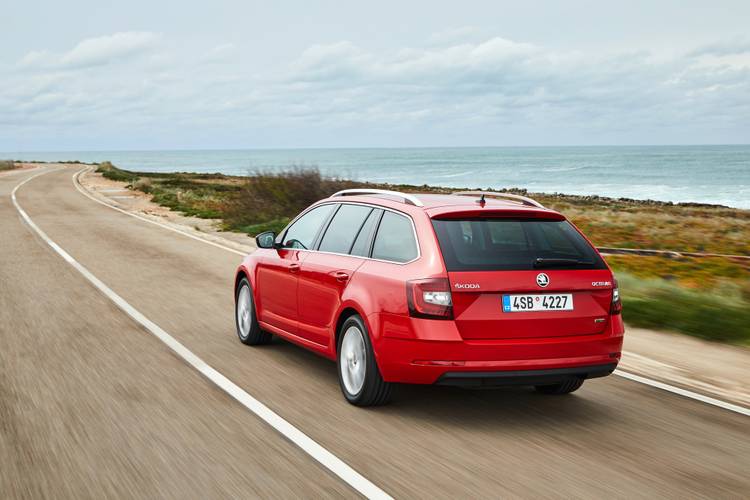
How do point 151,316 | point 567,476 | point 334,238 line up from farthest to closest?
point 151,316
point 334,238
point 567,476

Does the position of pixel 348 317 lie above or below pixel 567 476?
above

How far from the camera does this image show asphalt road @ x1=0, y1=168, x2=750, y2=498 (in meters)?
4.64

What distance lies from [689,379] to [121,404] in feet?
15.3

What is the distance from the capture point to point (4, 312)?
10.3 metres

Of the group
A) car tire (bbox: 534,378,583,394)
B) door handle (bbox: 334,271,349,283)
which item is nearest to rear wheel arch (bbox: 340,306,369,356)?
door handle (bbox: 334,271,349,283)

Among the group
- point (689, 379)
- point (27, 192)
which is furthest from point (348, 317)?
point (27, 192)

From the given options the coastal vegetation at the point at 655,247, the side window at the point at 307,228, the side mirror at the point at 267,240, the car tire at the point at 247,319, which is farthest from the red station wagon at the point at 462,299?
the coastal vegetation at the point at 655,247

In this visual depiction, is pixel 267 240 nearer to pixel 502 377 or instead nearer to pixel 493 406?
pixel 493 406

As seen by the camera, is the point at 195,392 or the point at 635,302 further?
the point at 635,302

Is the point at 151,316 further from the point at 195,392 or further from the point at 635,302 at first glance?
the point at 635,302

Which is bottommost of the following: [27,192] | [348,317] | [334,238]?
[27,192]

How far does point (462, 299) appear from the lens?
568cm

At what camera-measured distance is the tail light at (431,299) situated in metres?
5.68

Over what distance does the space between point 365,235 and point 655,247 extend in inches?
633
